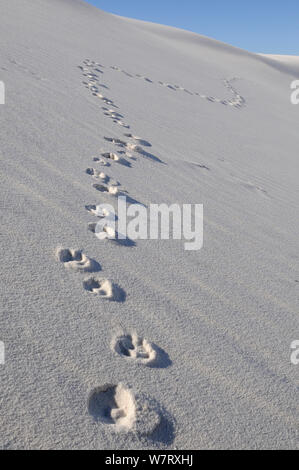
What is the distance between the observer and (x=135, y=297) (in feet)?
5.54

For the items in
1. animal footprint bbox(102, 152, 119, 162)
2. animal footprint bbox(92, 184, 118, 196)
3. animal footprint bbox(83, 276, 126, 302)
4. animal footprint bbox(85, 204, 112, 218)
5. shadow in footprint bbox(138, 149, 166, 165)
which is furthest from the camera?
shadow in footprint bbox(138, 149, 166, 165)

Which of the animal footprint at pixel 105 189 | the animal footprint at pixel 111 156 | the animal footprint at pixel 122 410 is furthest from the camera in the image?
the animal footprint at pixel 111 156

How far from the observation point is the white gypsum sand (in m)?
1.15

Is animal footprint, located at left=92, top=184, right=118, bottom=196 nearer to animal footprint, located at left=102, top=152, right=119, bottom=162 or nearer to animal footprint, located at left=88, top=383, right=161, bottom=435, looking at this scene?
animal footprint, located at left=102, top=152, right=119, bottom=162

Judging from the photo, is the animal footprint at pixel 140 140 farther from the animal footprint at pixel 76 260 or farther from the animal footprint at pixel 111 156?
the animal footprint at pixel 76 260

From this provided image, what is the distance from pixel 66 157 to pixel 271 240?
61.9 inches

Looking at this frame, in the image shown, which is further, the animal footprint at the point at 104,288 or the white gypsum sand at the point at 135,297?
the animal footprint at the point at 104,288

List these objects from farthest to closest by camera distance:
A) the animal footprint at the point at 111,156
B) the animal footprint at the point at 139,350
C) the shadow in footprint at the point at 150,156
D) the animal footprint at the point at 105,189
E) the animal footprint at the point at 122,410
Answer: the shadow in footprint at the point at 150,156
the animal footprint at the point at 111,156
the animal footprint at the point at 105,189
the animal footprint at the point at 139,350
the animal footprint at the point at 122,410

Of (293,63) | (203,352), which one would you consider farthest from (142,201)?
(293,63)

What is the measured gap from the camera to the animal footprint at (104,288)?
5.35 ft

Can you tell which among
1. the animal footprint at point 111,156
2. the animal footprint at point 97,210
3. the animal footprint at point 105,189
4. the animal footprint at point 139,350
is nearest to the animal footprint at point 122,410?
the animal footprint at point 139,350

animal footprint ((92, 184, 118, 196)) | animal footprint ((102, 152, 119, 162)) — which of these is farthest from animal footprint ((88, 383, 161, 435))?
animal footprint ((102, 152, 119, 162))

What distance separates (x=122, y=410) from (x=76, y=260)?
0.78 m

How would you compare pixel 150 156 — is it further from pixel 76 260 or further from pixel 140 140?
pixel 76 260
